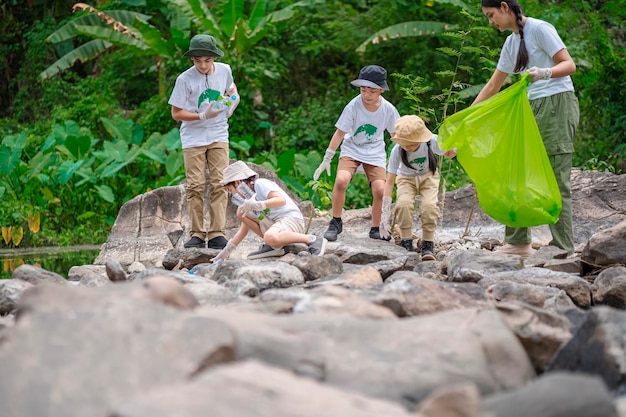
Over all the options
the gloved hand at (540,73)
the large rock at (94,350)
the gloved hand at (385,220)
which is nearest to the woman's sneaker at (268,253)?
the gloved hand at (385,220)

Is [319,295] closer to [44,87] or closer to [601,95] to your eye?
[601,95]

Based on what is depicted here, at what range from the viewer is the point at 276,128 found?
45.2 feet

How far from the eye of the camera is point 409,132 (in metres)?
6.44

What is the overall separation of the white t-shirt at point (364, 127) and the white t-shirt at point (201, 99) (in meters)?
0.96

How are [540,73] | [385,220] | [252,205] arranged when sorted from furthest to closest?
[385,220] → [252,205] → [540,73]

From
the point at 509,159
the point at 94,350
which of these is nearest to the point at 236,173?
the point at 509,159

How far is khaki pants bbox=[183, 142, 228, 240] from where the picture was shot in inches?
280

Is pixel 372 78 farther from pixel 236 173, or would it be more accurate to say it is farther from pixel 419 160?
pixel 236 173

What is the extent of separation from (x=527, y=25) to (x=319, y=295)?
2.83m

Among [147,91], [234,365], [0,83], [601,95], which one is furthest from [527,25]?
[0,83]

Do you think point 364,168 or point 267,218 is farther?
point 364,168

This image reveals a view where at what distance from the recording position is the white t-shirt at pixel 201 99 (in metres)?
7.00

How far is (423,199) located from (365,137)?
76 centimetres

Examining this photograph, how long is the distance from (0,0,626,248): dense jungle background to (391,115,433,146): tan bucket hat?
1.32m
